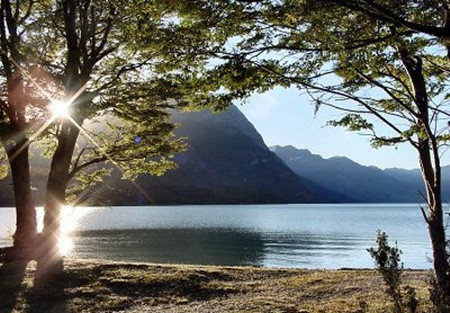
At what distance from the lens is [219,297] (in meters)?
17.4

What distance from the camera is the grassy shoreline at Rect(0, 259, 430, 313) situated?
1541 cm

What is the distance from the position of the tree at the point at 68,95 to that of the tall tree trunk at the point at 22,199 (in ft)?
0.15

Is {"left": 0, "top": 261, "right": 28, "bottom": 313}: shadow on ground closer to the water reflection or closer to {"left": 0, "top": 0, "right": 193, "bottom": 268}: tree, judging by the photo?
{"left": 0, "top": 0, "right": 193, "bottom": 268}: tree

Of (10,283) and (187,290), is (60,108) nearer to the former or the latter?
(10,283)

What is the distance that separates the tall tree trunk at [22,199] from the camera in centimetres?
2344

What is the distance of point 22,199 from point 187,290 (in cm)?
1061

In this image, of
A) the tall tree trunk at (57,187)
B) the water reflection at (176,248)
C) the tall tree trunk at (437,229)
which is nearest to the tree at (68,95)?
the tall tree trunk at (57,187)

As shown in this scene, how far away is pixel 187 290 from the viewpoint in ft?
61.1

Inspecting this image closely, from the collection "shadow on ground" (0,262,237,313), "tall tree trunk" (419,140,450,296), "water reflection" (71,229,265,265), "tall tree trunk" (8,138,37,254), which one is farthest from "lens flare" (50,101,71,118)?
"water reflection" (71,229,265,265)

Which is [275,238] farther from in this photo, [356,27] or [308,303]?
[356,27]

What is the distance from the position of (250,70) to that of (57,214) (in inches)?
561

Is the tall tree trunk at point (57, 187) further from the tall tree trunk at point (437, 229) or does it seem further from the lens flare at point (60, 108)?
the tall tree trunk at point (437, 229)

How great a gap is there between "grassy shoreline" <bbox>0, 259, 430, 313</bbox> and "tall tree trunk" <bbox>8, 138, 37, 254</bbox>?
2.86 meters

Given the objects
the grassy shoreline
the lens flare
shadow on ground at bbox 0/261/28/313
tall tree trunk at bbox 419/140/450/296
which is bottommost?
the grassy shoreline
